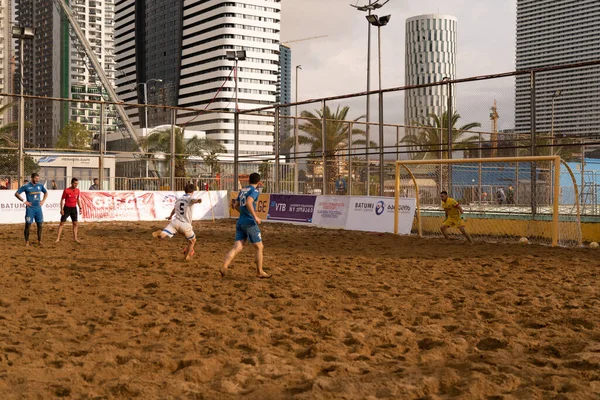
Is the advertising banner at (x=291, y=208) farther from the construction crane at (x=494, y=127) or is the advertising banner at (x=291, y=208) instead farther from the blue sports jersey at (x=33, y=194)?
the blue sports jersey at (x=33, y=194)

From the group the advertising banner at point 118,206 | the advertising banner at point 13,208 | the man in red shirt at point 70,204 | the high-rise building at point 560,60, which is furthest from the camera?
the advertising banner at point 118,206

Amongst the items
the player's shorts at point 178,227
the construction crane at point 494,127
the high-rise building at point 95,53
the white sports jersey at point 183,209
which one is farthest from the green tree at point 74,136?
the high-rise building at point 95,53

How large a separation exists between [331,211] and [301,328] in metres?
14.1

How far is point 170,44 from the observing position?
137000 millimetres

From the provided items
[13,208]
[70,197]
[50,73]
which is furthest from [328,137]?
[50,73]

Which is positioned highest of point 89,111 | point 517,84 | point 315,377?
point 89,111

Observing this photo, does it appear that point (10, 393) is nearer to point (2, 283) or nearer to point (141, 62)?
point (2, 283)

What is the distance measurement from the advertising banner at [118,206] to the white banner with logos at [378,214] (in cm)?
791

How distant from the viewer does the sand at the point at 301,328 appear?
15.5 feet

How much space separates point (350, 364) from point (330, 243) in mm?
10158

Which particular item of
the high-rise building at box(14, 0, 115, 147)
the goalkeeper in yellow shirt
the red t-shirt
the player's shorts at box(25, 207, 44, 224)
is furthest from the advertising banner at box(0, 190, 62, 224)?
the high-rise building at box(14, 0, 115, 147)

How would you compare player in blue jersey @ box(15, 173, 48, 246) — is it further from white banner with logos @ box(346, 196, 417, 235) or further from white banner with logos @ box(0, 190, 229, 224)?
white banner with logos @ box(346, 196, 417, 235)

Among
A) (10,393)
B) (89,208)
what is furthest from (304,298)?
(89,208)

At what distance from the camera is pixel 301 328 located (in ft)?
21.8
